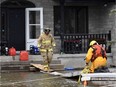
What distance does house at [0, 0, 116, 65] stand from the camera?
22.6m

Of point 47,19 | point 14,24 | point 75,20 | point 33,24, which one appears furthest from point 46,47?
point 75,20

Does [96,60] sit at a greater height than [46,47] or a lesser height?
lesser

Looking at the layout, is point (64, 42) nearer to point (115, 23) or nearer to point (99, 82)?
point (115, 23)

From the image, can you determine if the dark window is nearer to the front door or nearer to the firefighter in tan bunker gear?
the front door

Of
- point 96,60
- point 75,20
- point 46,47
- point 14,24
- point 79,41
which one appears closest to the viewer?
point 96,60

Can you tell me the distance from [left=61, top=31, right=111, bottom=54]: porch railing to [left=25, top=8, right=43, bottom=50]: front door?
182cm

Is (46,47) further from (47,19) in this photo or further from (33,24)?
(47,19)

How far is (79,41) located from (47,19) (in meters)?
2.35

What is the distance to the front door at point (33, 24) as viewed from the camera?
22500mm

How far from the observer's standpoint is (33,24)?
22.7 metres

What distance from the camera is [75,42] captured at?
21.5m

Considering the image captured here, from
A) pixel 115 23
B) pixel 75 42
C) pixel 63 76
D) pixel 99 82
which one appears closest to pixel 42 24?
→ pixel 75 42

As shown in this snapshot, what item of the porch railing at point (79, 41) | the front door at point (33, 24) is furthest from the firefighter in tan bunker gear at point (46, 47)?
the front door at point (33, 24)

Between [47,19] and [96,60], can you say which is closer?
[96,60]
